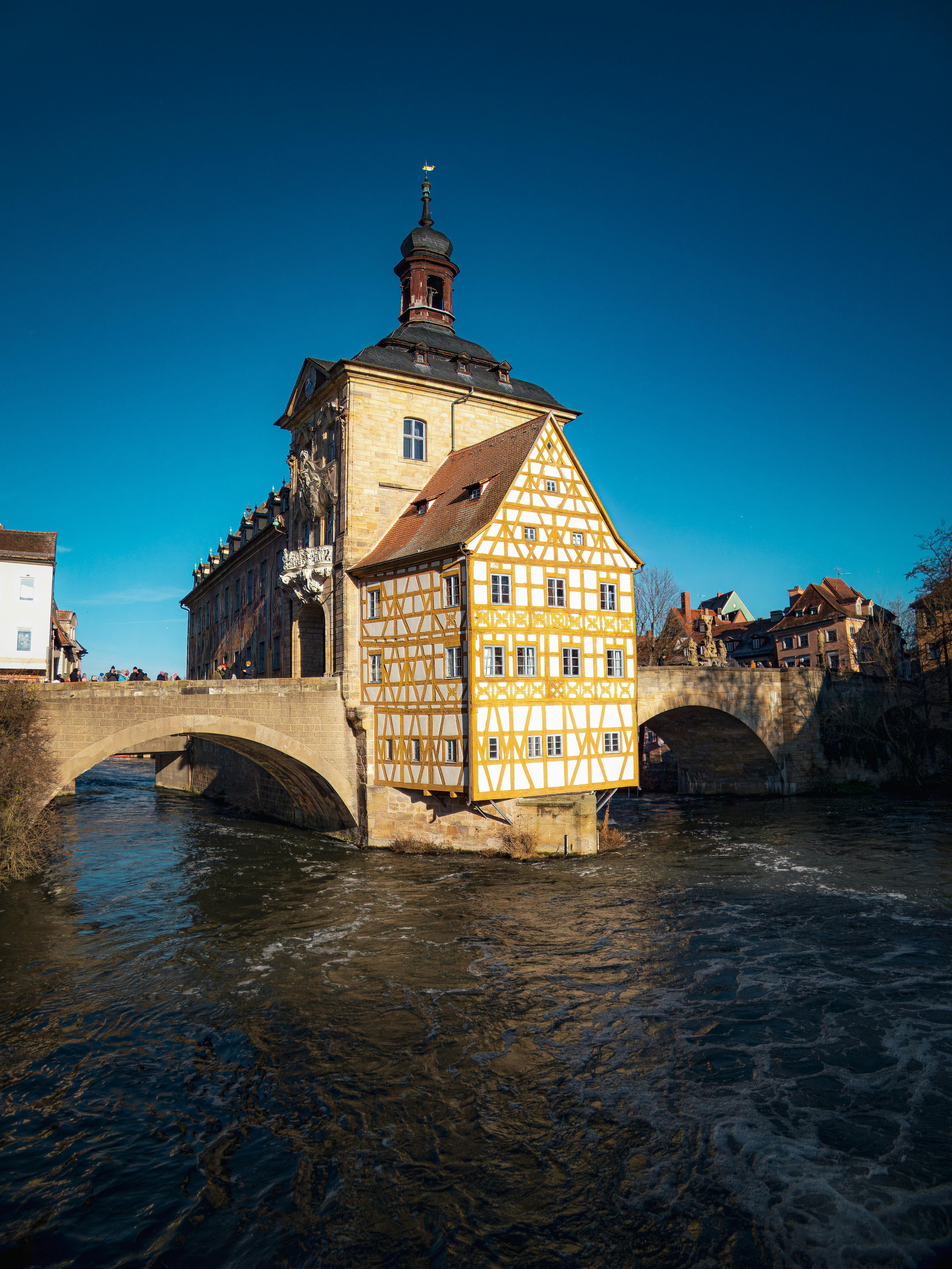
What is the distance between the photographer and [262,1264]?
6934 millimetres

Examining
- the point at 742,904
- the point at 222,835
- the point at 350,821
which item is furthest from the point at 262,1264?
the point at 222,835

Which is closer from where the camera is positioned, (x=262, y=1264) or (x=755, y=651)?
(x=262, y=1264)

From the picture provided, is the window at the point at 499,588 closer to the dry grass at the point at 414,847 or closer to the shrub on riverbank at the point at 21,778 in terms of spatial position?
the dry grass at the point at 414,847

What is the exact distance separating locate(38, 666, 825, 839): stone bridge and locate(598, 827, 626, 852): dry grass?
747 centimetres

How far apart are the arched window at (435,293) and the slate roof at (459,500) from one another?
28.4ft

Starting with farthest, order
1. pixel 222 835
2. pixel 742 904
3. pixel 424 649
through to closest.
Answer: pixel 222 835
pixel 424 649
pixel 742 904

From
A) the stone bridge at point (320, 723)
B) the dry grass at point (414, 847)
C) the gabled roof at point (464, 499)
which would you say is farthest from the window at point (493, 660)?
the dry grass at point (414, 847)

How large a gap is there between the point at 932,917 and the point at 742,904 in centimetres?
392

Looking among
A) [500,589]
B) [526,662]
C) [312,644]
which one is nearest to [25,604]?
[312,644]

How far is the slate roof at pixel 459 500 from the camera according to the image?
22.9 meters

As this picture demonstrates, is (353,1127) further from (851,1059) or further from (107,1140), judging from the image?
(851,1059)

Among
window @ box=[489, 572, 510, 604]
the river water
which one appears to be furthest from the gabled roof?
the river water

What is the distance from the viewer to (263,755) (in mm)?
26609

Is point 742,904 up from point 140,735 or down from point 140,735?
down
